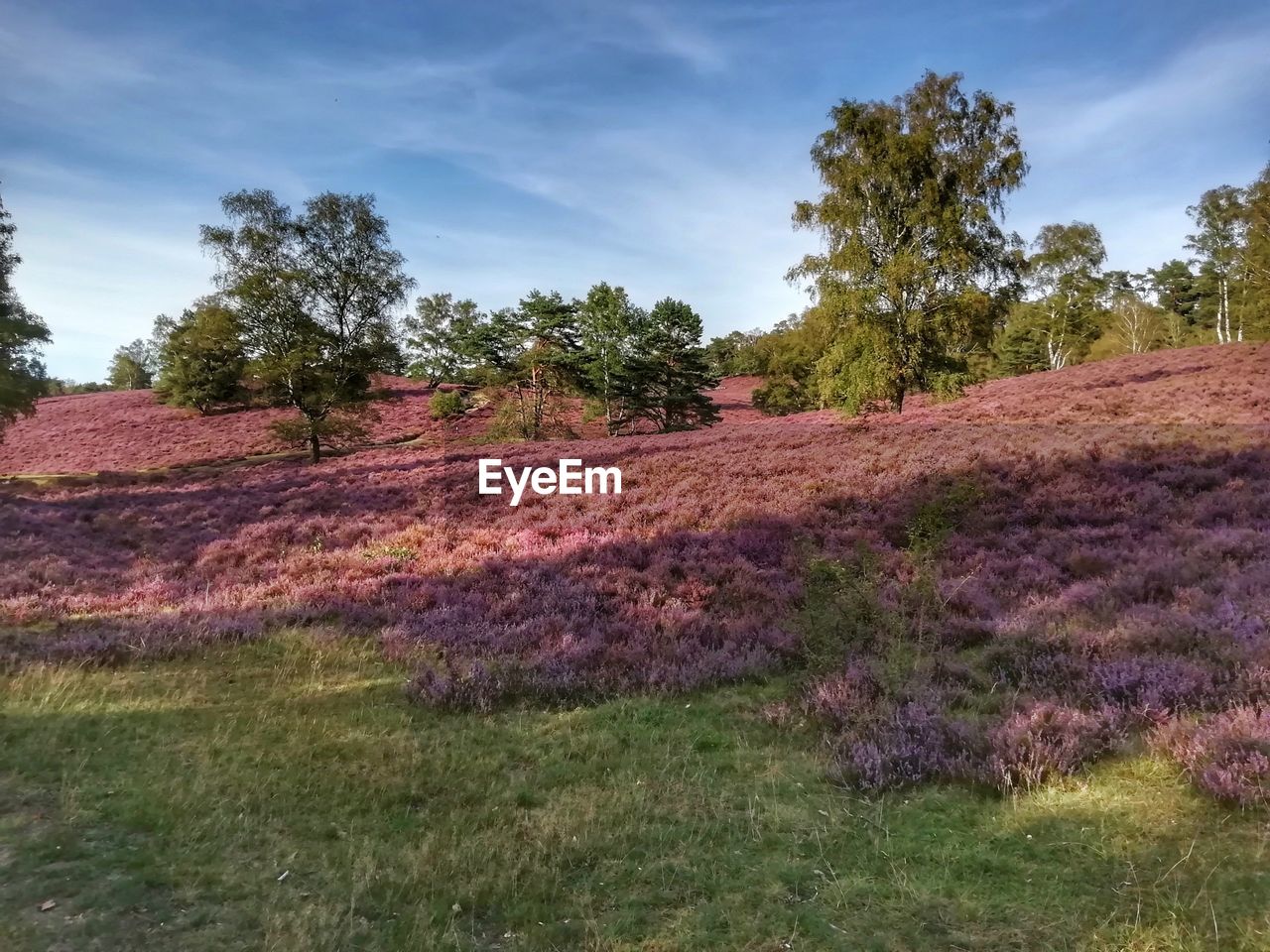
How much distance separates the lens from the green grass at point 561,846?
3.38m

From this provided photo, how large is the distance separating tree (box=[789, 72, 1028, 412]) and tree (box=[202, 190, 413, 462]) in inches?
750

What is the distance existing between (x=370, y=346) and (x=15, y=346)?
11.7 meters

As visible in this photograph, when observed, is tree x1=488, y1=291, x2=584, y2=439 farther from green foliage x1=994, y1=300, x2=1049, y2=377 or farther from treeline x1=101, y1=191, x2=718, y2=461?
green foliage x1=994, y1=300, x2=1049, y2=377

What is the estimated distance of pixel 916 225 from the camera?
24062 millimetres

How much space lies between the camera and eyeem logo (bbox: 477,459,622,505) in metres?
18.4

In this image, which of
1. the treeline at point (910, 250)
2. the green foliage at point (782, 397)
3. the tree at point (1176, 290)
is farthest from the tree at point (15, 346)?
the tree at point (1176, 290)

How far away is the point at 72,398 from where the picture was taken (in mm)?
54719

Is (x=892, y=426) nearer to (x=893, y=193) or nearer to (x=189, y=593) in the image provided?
(x=893, y=193)

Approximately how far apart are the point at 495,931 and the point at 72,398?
68867 millimetres

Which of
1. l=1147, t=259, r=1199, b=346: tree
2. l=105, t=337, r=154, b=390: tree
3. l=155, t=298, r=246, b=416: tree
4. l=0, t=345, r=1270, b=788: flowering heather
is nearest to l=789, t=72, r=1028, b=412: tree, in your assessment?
l=0, t=345, r=1270, b=788: flowering heather

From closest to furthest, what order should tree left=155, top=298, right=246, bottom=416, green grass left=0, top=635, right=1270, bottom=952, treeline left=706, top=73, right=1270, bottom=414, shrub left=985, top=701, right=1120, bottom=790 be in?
1. green grass left=0, top=635, right=1270, bottom=952
2. shrub left=985, top=701, right=1120, bottom=790
3. treeline left=706, top=73, right=1270, bottom=414
4. tree left=155, top=298, right=246, bottom=416

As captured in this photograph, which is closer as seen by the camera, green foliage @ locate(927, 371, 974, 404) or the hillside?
green foliage @ locate(927, 371, 974, 404)

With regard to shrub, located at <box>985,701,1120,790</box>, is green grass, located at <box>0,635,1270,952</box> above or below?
below

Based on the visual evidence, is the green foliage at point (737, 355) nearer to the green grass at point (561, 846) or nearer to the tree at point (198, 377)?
the tree at point (198, 377)
